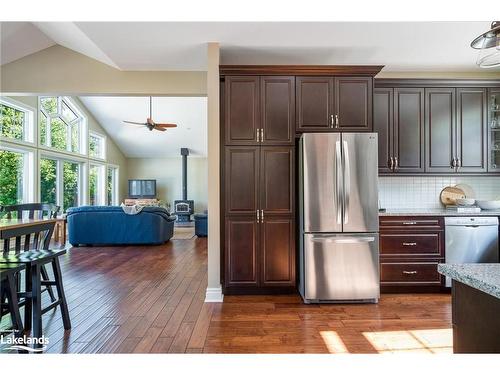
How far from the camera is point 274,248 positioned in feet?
11.0

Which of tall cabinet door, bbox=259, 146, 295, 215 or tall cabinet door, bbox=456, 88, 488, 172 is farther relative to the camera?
tall cabinet door, bbox=456, 88, 488, 172

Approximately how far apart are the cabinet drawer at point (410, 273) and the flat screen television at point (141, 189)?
32.5ft

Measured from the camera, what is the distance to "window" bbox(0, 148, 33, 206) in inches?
234

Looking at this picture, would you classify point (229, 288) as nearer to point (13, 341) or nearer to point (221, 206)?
point (221, 206)

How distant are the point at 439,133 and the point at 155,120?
852 centimetres

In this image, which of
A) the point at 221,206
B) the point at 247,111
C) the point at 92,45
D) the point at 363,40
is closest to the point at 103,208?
the point at 92,45

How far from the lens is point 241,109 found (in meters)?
3.36

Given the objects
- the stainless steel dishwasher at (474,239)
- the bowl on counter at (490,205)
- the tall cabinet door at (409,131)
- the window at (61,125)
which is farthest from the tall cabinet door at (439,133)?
the window at (61,125)

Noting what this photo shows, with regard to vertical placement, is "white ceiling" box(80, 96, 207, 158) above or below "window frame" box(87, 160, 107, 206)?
above

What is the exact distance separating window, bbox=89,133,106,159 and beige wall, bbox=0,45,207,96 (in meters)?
5.67

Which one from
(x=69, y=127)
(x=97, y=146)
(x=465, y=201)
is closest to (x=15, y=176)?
(x=69, y=127)

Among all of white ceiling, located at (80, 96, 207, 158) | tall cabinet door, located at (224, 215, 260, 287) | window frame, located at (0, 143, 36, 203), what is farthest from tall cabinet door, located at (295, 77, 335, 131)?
window frame, located at (0, 143, 36, 203)

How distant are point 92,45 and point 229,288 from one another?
3268 millimetres

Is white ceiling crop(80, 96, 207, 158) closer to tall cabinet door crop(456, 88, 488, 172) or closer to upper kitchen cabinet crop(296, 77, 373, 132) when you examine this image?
upper kitchen cabinet crop(296, 77, 373, 132)
